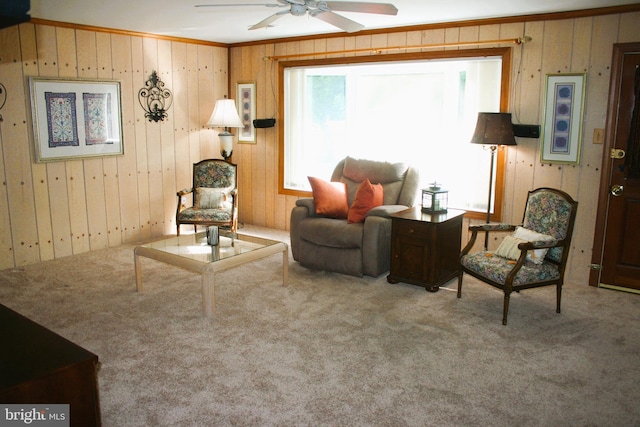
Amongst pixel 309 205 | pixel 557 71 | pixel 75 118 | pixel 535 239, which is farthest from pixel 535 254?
pixel 75 118

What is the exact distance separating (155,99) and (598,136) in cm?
447

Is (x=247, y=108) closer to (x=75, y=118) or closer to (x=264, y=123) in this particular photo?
(x=264, y=123)

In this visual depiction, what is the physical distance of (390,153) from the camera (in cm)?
557

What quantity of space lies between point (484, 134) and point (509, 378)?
7.23 feet

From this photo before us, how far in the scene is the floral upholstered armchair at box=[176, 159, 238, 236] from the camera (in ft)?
18.2

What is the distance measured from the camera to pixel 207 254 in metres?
4.06

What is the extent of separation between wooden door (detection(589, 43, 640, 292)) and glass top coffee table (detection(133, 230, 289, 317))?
267 centimetres

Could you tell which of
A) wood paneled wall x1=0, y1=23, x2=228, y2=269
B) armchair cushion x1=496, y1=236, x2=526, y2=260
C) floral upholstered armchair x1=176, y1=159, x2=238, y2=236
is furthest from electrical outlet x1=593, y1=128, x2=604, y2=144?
wood paneled wall x1=0, y1=23, x2=228, y2=269

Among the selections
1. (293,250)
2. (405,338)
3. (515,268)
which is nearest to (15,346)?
(405,338)

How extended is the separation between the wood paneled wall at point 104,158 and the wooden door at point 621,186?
173 inches

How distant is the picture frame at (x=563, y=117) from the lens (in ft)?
14.5

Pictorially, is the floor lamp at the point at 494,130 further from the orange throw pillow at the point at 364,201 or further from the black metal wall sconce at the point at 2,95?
the black metal wall sconce at the point at 2,95

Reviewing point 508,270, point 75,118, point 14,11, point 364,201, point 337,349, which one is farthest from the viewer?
point 75,118

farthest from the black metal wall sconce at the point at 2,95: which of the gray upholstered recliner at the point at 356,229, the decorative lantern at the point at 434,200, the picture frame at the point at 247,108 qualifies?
the decorative lantern at the point at 434,200
